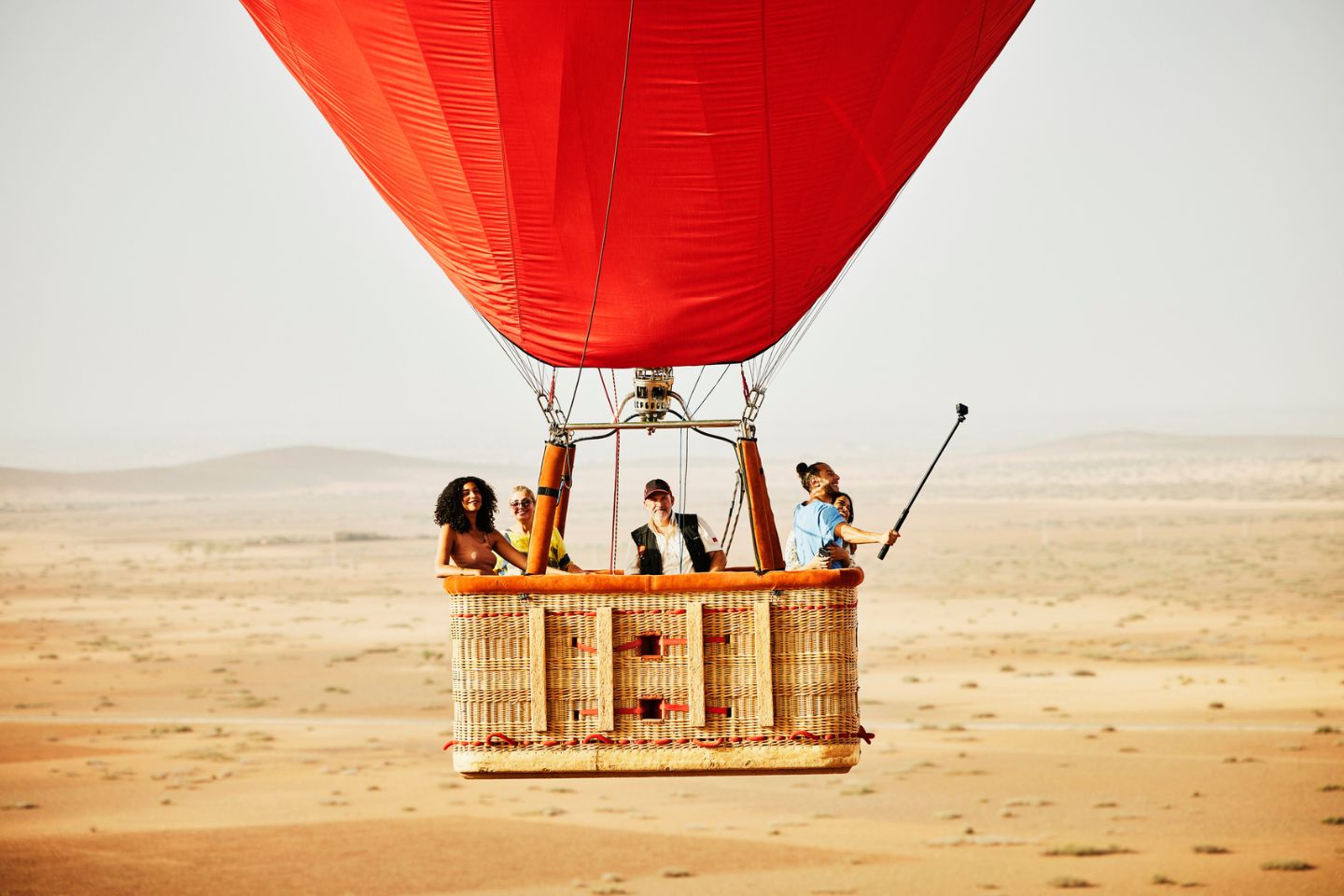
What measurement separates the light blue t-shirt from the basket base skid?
946mm

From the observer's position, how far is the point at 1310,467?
474 feet

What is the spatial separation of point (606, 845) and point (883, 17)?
28258 millimetres

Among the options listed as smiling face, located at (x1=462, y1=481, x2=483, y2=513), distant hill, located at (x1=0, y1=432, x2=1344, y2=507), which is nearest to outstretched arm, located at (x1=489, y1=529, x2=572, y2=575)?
smiling face, located at (x1=462, y1=481, x2=483, y2=513)

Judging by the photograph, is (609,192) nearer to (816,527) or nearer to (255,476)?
(816,527)

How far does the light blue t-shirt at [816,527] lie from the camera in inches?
409

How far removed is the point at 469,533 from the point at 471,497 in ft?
0.65

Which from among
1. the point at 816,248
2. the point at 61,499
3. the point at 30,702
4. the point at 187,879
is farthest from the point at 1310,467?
the point at 816,248

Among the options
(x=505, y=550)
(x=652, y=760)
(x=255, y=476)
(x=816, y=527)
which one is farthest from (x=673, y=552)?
(x=255, y=476)

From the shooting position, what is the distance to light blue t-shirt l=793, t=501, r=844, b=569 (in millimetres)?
10383

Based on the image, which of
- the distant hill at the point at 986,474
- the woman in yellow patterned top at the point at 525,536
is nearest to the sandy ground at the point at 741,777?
the woman in yellow patterned top at the point at 525,536

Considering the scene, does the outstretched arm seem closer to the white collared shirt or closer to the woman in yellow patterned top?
the woman in yellow patterned top

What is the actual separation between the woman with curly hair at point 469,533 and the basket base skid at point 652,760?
37.0 inches

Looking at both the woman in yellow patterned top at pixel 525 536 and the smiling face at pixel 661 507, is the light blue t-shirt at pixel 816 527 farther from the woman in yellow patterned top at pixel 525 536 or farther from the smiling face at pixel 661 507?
the woman in yellow patterned top at pixel 525 536

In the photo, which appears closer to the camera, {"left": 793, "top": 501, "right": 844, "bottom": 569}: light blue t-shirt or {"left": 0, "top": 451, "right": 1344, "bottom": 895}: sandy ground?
{"left": 793, "top": 501, "right": 844, "bottom": 569}: light blue t-shirt
